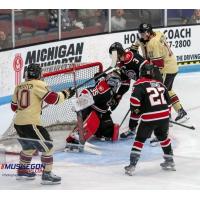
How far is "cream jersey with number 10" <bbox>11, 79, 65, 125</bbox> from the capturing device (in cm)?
563

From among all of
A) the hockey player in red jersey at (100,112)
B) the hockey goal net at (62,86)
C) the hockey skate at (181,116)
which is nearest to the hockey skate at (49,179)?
the hockey player in red jersey at (100,112)

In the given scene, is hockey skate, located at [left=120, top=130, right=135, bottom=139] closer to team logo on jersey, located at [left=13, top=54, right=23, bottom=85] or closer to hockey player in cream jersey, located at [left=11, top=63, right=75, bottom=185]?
hockey player in cream jersey, located at [left=11, top=63, right=75, bottom=185]

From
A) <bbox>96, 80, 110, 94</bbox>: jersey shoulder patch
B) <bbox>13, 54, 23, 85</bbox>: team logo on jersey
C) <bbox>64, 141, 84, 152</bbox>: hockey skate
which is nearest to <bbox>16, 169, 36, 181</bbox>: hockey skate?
<bbox>64, 141, 84, 152</bbox>: hockey skate

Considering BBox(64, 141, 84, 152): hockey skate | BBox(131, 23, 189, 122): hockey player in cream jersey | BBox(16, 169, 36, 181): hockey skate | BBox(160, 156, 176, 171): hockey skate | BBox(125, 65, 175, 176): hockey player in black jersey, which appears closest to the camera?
BBox(16, 169, 36, 181): hockey skate

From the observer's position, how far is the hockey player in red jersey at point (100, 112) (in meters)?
A: 6.70

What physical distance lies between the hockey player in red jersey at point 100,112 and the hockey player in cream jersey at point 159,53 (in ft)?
1.63

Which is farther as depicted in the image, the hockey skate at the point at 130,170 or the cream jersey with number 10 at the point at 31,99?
the hockey skate at the point at 130,170

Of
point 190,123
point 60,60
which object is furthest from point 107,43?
point 190,123

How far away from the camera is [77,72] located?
23.4 feet

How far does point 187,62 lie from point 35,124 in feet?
15.9

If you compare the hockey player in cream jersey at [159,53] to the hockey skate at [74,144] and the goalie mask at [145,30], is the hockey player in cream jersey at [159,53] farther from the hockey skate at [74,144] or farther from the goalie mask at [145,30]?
the hockey skate at [74,144]

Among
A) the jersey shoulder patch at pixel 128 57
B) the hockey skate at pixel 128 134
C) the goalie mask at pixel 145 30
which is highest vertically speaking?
the goalie mask at pixel 145 30

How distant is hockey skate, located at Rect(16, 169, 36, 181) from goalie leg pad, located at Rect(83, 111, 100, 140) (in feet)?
3.35

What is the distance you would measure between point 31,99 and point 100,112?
1250mm
